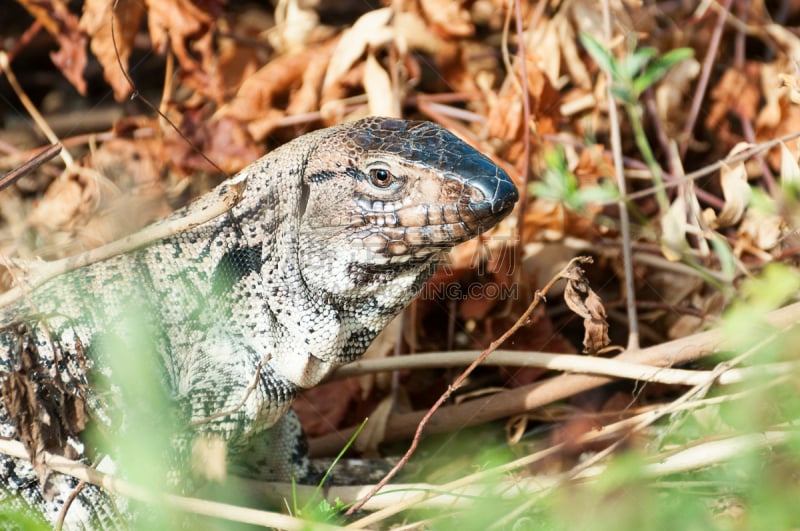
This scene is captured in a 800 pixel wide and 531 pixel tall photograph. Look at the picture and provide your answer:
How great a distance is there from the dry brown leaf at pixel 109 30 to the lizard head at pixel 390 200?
208 cm

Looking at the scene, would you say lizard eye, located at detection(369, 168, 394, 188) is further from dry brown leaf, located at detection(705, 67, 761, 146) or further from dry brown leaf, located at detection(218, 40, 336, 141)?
dry brown leaf, located at detection(705, 67, 761, 146)

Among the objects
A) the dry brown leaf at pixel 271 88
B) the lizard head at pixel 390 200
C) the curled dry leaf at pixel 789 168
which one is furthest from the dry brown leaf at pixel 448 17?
the lizard head at pixel 390 200

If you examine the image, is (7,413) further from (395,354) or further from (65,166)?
(65,166)

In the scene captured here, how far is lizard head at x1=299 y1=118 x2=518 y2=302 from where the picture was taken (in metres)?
3.01

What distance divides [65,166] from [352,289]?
2940 mm

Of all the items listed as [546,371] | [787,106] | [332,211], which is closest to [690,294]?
[546,371]

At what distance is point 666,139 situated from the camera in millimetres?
5082

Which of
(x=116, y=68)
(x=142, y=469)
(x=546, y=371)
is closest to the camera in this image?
(x=142, y=469)

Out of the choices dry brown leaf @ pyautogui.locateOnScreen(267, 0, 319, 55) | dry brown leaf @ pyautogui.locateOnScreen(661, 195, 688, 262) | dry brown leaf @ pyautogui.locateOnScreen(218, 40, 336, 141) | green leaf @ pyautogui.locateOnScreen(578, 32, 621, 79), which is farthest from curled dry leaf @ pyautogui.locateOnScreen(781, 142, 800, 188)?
dry brown leaf @ pyautogui.locateOnScreen(267, 0, 319, 55)

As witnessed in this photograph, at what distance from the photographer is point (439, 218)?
3021mm

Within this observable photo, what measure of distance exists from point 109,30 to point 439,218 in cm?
272

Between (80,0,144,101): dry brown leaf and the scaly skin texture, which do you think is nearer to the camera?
the scaly skin texture

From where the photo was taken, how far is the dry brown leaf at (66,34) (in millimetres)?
5066

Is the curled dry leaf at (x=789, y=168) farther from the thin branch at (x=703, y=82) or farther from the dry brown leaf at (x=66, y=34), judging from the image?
the dry brown leaf at (x=66, y=34)
